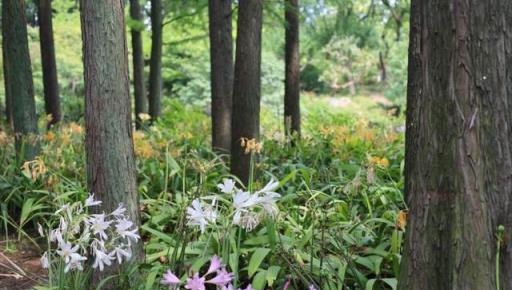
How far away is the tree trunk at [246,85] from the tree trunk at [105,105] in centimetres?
182

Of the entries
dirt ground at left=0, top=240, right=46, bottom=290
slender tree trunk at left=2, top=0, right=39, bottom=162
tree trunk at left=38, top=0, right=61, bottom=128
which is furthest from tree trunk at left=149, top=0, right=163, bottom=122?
dirt ground at left=0, top=240, right=46, bottom=290

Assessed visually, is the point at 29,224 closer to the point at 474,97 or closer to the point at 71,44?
the point at 474,97

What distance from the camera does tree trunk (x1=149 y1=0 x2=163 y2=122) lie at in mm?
10734

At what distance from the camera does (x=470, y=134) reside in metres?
1.99

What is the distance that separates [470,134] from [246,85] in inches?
118

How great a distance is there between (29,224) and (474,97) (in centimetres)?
→ 410

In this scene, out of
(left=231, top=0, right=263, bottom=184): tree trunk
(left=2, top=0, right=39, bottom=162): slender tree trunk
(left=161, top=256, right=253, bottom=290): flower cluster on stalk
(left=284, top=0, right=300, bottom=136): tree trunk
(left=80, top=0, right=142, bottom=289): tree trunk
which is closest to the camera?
(left=161, top=256, right=253, bottom=290): flower cluster on stalk

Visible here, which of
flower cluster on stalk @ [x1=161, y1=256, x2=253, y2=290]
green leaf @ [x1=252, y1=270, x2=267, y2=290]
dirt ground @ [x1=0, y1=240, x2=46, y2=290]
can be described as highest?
flower cluster on stalk @ [x1=161, y1=256, x2=253, y2=290]

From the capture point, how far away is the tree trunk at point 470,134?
1.98 m

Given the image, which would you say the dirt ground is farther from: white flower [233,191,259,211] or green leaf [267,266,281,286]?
white flower [233,191,259,211]

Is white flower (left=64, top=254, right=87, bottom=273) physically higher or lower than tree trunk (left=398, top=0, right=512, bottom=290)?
lower

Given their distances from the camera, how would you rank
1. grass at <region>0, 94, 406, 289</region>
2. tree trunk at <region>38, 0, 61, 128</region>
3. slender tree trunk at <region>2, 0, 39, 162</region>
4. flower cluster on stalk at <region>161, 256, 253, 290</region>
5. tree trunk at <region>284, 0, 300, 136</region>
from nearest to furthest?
flower cluster on stalk at <region>161, 256, 253, 290</region> < grass at <region>0, 94, 406, 289</region> < slender tree trunk at <region>2, 0, 39, 162</region> < tree trunk at <region>284, 0, 300, 136</region> < tree trunk at <region>38, 0, 61, 128</region>

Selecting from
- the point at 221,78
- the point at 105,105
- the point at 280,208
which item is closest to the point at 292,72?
the point at 221,78

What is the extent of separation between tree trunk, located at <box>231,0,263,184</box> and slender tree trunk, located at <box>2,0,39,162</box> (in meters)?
1.87
